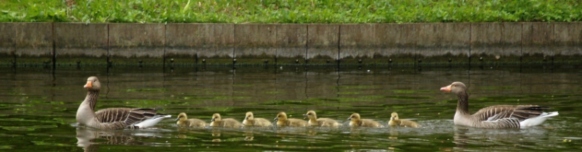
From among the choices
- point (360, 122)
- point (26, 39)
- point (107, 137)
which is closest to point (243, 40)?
point (26, 39)

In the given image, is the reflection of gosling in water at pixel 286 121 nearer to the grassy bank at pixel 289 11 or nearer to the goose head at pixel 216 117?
the goose head at pixel 216 117

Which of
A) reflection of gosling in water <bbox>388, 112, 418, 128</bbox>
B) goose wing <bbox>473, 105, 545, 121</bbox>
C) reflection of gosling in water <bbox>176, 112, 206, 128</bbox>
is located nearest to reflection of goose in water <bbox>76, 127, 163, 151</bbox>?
reflection of gosling in water <bbox>176, 112, 206, 128</bbox>

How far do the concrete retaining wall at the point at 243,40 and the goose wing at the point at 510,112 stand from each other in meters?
11.4

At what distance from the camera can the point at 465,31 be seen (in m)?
31.8

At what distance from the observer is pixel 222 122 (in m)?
19.2

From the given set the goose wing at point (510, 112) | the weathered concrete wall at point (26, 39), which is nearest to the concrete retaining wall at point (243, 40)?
the weathered concrete wall at point (26, 39)

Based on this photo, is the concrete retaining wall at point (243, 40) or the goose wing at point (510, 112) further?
the concrete retaining wall at point (243, 40)

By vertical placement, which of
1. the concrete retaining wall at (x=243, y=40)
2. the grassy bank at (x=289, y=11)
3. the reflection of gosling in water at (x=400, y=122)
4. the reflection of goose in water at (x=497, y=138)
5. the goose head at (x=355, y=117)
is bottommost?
the reflection of goose in water at (x=497, y=138)

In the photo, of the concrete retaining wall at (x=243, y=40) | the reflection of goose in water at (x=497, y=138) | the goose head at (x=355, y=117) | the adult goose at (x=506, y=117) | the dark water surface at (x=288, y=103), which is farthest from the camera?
the concrete retaining wall at (x=243, y=40)

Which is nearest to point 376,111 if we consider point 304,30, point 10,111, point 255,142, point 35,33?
point 255,142

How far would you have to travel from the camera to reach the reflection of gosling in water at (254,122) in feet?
62.7

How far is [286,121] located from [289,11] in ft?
42.5

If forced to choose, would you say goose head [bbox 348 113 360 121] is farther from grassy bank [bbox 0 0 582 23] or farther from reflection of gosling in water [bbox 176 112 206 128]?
grassy bank [bbox 0 0 582 23]

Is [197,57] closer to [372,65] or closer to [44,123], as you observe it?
[372,65]
